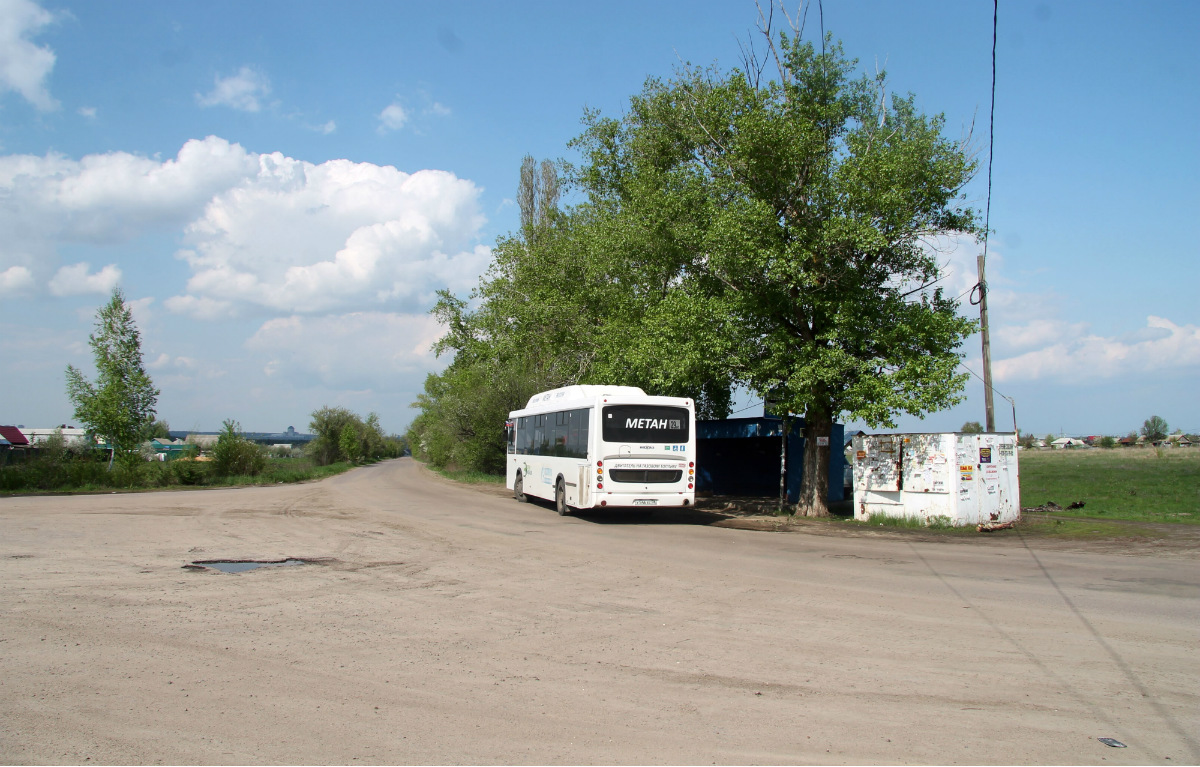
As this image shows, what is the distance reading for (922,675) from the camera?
5.70 meters

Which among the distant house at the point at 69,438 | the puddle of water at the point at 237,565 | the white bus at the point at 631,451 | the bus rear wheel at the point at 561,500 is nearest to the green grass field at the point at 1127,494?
the white bus at the point at 631,451

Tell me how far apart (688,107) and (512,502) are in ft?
46.5

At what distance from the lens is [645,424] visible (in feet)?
57.8

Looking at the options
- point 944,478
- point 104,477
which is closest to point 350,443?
point 104,477

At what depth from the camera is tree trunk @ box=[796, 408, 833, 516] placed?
18.9m

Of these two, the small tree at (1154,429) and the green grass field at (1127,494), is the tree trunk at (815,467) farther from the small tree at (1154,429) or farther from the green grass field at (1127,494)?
the small tree at (1154,429)

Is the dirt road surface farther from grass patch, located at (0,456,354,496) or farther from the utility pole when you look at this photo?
grass patch, located at (0,456,354,496)

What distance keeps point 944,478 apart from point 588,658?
13274 mm

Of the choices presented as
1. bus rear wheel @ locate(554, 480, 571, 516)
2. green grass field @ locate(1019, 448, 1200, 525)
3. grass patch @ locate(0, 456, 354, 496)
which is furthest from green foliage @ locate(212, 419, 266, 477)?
green grass field @ locate(1019, 448, 1200, 525)

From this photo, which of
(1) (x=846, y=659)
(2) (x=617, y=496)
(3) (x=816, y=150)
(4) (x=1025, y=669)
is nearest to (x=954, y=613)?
(4) (x=1025, y=669)

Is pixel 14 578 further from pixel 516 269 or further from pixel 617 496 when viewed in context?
pixel 516 269

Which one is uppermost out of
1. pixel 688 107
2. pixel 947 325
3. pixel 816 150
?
pixel 688 107

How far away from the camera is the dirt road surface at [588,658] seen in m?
4.34

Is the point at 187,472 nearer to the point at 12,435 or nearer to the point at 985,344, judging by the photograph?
the point at 985,344
